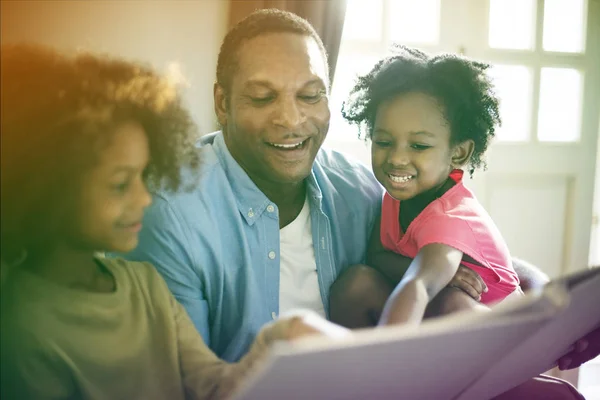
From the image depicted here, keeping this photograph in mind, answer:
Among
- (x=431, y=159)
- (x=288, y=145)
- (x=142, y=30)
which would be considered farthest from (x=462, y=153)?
(x=142, y=30)

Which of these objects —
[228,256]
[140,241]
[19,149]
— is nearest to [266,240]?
[228,256]

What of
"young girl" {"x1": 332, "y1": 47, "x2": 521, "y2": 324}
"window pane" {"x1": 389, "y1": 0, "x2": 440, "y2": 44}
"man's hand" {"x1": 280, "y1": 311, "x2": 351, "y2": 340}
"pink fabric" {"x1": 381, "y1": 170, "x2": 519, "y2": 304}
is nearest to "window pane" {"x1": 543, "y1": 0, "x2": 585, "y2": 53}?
"window pane" {"x1": 389, "y1": 0, "x2": 440, "y2": 44}

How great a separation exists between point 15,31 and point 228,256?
0.37 meters

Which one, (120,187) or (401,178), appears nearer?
(120,187)

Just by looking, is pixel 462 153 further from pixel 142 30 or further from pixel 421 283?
pixel 142 30

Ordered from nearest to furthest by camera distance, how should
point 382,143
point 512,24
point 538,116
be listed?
point 382,143 → point 512,24 → point 538,116

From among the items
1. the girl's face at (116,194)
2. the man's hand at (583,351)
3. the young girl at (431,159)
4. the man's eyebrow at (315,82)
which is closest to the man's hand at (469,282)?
the young girl at (431,159)

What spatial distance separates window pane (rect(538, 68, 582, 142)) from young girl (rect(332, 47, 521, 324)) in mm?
372

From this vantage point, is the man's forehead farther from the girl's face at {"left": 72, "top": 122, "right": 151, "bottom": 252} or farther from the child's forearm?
the child's forearm

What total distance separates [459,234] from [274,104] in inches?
13.9

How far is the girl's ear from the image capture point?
0.88 meters

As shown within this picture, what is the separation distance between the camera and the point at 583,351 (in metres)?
0.96

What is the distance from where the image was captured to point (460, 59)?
2.80 feet

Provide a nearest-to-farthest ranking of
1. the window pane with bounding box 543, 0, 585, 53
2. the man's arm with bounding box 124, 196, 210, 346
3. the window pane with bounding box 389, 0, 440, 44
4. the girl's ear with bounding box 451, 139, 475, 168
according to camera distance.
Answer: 1. the man's arm with bounding box 124, 196, 210, 346
2. the girl's ear with bounding box 451, 139, 475, 168
3. the window pane with bounding box 389, 0, 440, 44
4. the window pane with bounding box 543, 0, 585, 53
